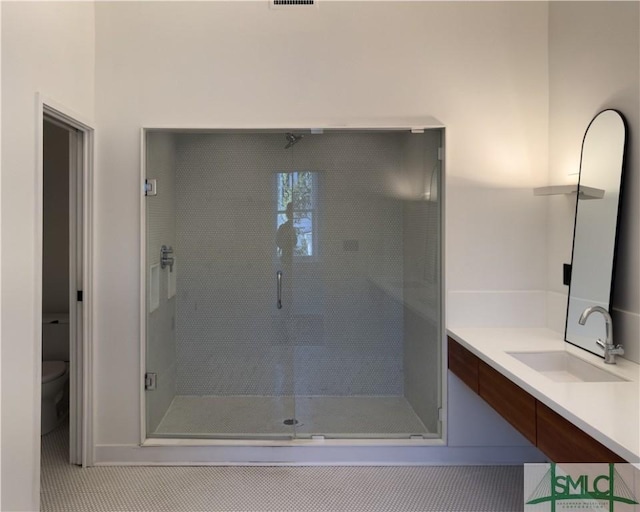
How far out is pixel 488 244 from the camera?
2.71 m

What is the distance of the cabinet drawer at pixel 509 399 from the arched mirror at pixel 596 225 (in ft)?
1.84

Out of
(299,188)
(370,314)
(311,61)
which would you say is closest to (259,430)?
(370,314)

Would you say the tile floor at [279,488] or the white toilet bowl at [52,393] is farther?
the white toilet bowl at [52,393]

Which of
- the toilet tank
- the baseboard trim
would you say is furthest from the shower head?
the toilet tank

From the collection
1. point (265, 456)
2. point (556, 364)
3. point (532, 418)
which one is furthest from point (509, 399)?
point (265, 456)

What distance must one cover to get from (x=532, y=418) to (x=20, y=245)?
2.27 m

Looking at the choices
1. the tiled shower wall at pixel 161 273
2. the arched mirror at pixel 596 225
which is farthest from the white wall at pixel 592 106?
the tiled shower wall at pixel 161 273

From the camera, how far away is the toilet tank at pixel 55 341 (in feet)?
11.2

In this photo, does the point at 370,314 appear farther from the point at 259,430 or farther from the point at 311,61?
the point at 311,61

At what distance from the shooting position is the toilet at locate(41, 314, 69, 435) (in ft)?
9.69

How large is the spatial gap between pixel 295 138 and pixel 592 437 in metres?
2.12

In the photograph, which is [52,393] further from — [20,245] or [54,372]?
[20,245]

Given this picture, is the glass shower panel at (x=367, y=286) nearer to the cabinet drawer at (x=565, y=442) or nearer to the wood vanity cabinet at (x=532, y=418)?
the wood vanity cabinet at (x=532, y=418)
